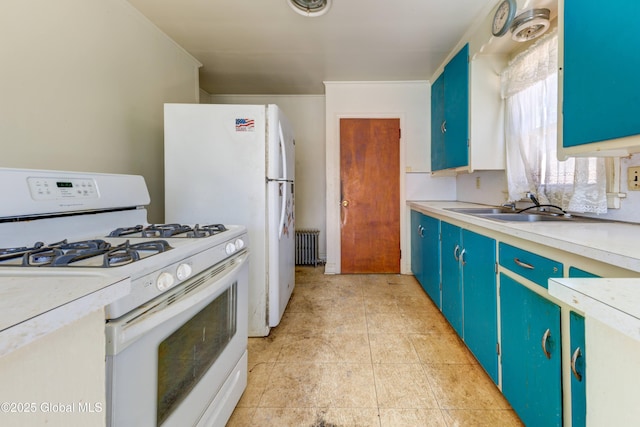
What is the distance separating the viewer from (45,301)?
470 millimetres

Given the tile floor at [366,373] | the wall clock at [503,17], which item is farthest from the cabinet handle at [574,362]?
the wall clock at [503,17]

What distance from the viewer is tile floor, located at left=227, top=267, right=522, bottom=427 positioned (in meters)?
1.31

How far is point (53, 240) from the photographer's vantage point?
1.07 meters

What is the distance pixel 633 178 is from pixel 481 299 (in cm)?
90

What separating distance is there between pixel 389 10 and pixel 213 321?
2.34 m

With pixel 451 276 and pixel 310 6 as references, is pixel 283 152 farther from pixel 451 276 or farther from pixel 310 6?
pixel 451 276

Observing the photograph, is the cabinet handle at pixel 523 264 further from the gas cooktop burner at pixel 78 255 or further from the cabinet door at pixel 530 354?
the gas cooktop burner at pixel 78 255

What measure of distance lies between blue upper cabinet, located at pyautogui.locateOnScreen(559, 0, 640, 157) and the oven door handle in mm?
1552

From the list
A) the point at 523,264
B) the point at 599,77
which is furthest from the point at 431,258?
the point at 599,77

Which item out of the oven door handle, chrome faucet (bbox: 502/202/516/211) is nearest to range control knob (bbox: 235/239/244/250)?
the oven door handle

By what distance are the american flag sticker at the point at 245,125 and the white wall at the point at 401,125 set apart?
1.61m

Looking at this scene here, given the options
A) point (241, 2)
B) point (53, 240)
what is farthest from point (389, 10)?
point (53, 240)

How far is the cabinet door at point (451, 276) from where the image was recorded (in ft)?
6.06

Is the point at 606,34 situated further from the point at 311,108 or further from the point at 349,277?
the point at 311,108
